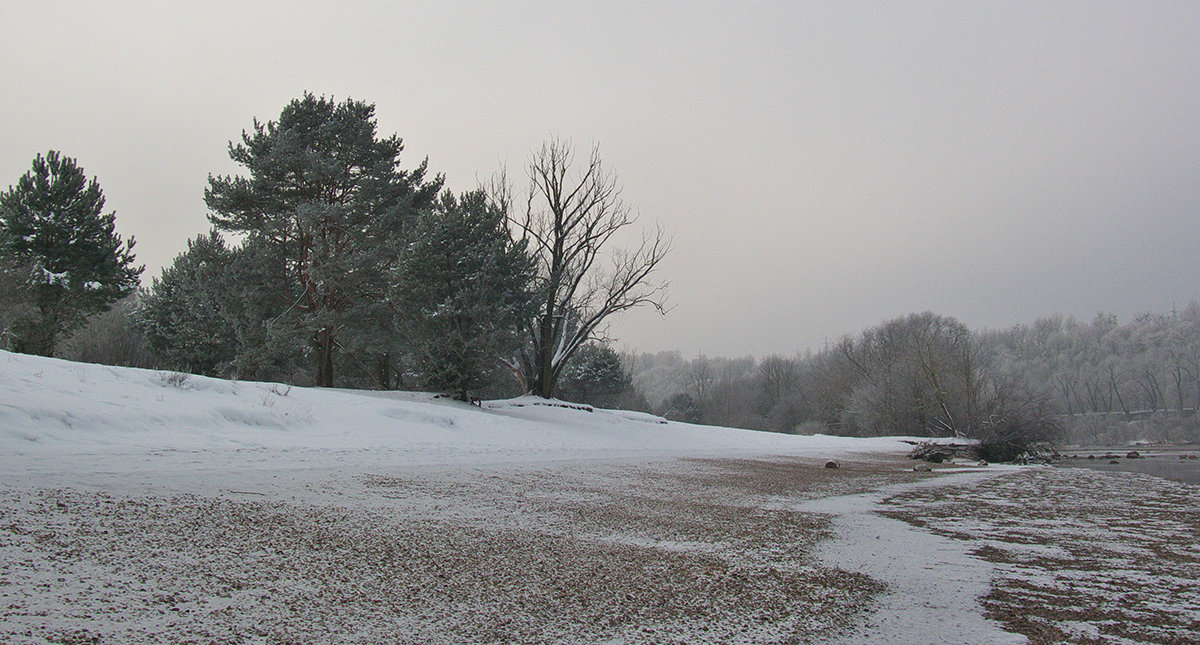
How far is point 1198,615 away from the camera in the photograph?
332 centimetres

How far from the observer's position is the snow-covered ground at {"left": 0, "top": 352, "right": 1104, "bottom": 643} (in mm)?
2799

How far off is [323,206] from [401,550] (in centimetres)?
2114

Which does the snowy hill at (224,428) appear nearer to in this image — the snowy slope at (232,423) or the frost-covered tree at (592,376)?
the snowy slope at (232,423)

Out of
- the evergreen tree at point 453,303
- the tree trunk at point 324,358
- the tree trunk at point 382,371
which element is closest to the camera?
the evergreen tree at point 453,303

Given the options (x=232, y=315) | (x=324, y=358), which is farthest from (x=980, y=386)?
(x=232, y=315)

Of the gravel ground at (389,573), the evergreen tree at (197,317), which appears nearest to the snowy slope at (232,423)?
the gravel ground at (389,573)

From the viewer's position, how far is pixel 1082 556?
15.9ft

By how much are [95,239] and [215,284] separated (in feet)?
19.5

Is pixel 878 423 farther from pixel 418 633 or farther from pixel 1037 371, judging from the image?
pixel 1037 371

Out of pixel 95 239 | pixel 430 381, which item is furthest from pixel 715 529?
pixel 95 239

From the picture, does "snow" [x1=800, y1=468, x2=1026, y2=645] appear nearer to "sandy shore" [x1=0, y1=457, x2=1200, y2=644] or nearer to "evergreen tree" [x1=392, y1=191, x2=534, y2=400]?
"sandy shore" [x1=0, y1=457, x2=1200, y2=644]

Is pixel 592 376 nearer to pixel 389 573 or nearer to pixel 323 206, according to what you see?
pixel 323 206

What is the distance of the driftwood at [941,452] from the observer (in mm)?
22406

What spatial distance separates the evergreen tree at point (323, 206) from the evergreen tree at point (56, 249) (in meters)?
5.40
